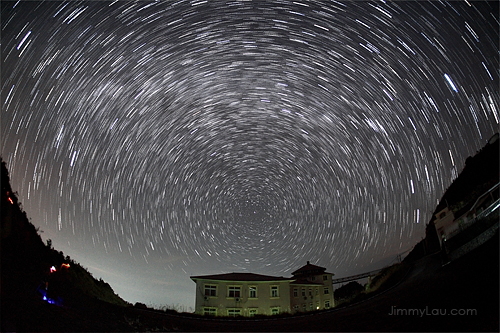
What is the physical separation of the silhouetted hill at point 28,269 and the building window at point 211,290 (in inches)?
374

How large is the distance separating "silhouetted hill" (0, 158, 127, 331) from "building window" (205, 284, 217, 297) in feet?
31.1

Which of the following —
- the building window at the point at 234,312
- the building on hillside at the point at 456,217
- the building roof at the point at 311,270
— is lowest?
the building window at the point at 234,312

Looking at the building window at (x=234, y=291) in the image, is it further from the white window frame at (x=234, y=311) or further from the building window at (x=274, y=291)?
the building window at (x=274, y=291)

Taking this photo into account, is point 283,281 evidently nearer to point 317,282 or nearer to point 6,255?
point 317,282

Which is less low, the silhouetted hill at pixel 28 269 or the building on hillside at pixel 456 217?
the building on hillside at pixel 456 217

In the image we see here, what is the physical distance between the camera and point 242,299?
111ft

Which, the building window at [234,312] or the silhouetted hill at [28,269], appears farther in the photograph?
the building window at [234,312]

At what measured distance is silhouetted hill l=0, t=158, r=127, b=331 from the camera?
45.5ft

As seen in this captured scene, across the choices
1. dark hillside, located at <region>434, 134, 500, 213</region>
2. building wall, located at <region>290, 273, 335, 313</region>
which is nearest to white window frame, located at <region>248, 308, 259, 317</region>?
building wall, located at <region>290, 273, 335, 313</region>

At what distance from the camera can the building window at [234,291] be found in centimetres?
3378

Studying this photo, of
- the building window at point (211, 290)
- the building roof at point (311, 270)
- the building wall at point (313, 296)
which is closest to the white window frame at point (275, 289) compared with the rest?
the building wall at point (313, 296)

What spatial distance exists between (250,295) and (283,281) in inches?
150

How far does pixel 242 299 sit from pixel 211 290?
3.20 m

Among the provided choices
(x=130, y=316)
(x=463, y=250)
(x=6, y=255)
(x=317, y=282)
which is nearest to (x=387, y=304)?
(x=463, y=250)
